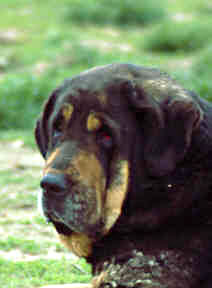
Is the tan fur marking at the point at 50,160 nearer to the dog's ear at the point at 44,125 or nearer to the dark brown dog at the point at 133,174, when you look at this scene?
the dark brown dog at the point at 133,174

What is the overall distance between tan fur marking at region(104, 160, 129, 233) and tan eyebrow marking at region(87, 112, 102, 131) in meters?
0.23

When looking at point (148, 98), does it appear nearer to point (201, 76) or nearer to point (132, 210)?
point (132, 210)

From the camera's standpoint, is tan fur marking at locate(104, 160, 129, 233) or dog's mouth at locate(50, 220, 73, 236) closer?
tan fur marking at locate(104, 160, 129, 233)

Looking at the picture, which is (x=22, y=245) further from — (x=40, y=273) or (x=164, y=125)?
(x=164, y=125)

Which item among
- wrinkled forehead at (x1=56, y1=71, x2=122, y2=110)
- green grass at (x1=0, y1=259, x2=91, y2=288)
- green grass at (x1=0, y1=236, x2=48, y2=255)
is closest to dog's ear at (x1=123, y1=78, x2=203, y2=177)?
wrinkled forehead at (x1=56, y1=71, x2=122, y2=110)

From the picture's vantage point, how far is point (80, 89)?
3.72 meters

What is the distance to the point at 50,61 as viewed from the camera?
1179cm

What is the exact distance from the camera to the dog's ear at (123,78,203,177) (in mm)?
3580

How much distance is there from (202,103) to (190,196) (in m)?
0.56

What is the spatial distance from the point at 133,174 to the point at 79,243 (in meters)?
0.55

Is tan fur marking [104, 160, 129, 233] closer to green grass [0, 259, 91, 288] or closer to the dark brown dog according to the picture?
the dark brown dog

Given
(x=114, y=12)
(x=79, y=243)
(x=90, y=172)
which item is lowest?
(x=114, y=12)

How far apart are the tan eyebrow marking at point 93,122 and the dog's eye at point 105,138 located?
3 centimetres

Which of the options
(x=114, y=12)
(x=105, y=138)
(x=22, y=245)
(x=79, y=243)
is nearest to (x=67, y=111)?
(x=105, y=138)
